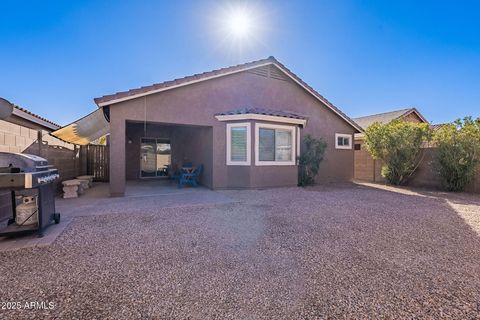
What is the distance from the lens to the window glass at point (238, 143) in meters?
10.2

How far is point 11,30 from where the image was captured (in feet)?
28.4

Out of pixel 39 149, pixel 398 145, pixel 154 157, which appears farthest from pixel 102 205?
pixel 398 145

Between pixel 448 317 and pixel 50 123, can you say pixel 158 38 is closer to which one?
pixel 50 123

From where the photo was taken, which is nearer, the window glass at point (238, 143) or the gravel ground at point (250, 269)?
the gravel ground at point (250, 269)

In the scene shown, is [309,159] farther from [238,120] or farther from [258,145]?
[238,120]

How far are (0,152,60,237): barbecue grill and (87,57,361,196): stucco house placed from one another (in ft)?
13.6

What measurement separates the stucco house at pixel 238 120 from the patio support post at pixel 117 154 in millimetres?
34

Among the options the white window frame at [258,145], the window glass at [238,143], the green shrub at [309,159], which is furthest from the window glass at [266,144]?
the green shrub at [309,159]

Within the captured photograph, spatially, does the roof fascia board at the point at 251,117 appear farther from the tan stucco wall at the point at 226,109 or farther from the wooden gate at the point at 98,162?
the wooden gate at the point at 98,162

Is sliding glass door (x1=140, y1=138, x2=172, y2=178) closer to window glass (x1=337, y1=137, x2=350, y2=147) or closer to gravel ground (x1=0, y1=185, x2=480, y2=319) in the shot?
gravel ground (x1=0, y1=185, x2=480, y2=319)

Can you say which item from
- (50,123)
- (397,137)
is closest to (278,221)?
(397,137)

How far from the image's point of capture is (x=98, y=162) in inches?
556

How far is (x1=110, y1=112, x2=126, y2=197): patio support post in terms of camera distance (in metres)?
8.44

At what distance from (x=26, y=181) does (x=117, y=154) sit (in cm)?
489
